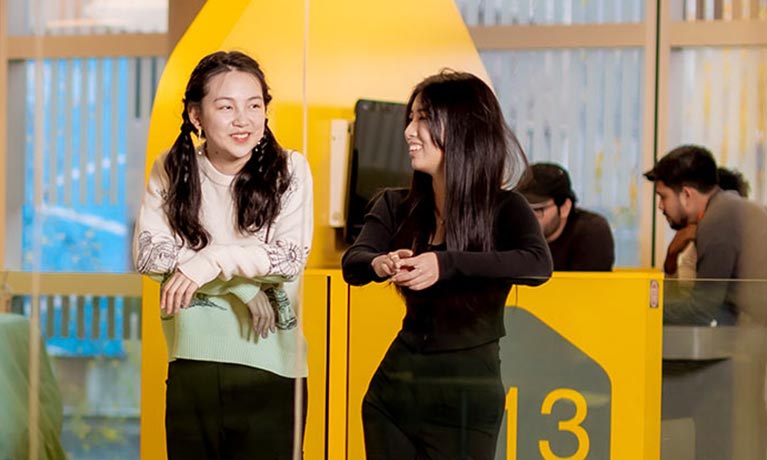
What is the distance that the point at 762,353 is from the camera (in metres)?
1.99

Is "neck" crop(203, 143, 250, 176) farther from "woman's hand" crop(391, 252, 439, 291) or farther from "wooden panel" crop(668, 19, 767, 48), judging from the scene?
"wooden panel" crop(668, 19, 767, 48)

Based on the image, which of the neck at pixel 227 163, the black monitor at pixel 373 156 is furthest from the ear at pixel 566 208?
the neck at pixel 227 163

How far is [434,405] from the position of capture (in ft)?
6.36

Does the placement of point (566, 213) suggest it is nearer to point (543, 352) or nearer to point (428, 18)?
point (543, 352)

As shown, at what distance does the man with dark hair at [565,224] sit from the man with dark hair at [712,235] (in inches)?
4.3

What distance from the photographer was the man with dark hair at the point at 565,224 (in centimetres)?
190

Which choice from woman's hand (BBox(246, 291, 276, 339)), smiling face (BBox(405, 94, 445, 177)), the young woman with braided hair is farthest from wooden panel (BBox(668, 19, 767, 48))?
woman's hand (BBox(246, 291, 276, 339))

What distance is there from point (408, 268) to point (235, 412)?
0.35 meters

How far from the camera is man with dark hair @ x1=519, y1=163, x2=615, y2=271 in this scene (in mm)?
1902

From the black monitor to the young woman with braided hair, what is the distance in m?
0.07

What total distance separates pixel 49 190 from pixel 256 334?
45 cm

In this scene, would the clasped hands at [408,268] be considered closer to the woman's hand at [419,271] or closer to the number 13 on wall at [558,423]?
the woman's hand at [419,271]

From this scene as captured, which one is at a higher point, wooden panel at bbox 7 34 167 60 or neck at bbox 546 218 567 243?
wooden panel at bbox 7 34 167 60

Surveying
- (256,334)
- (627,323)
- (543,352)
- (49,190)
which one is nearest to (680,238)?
(627,323)
